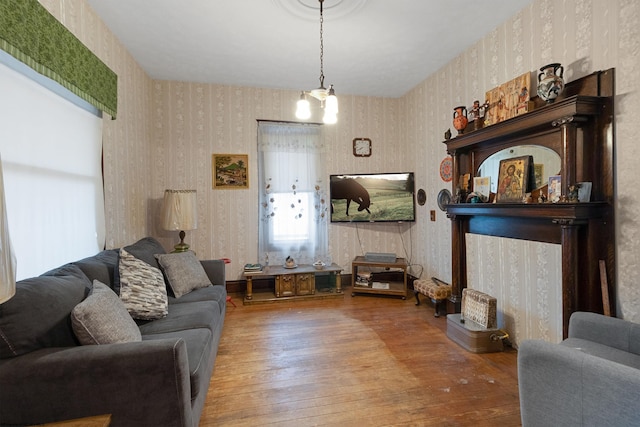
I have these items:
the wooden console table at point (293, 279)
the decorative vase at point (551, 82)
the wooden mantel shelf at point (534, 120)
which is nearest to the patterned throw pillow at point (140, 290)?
the wooden console table at point (293, 279)

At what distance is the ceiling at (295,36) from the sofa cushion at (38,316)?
226 centimetres

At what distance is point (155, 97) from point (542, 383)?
15.1 feet

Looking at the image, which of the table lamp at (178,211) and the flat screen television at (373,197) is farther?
the flat screen television at (373,197)

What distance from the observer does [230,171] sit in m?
3.98

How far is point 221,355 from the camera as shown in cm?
237

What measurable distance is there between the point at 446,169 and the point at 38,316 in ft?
12.1

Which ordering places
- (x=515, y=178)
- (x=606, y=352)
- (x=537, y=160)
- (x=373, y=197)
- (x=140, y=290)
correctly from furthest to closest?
1. (x=373, y=197)
2. (x=515, y=178)
3. (x=537, y=160)
4. (x=140, y=290)
5. (x=606, y=352)

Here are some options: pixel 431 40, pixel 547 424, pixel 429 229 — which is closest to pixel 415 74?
pixel 431 40

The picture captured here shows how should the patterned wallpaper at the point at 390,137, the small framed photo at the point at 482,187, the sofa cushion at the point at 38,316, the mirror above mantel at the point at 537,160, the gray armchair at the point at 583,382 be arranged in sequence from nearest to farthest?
1. the gray armchair at the point at 583,382
2. the sofa cushion at the point at 38,316
3. the patterned wallpaper at the point at 390,137
4. the mirror above mantel at the point at 537,160
5. the small framed photo at the point at 482,187

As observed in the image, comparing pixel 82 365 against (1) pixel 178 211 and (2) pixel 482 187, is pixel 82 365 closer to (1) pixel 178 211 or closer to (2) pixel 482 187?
(1) pixel 178 211

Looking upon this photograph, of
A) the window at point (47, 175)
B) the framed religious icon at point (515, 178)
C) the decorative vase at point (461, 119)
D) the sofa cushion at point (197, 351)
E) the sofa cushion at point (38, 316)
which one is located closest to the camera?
the sofa cushion at point (38, 316)

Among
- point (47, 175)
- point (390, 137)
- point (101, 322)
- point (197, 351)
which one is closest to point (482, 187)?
point (390, 137)

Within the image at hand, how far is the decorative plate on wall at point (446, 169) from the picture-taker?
3.41 meters

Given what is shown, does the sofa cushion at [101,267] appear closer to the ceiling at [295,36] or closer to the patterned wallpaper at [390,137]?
the patterned wallpaper at [390,137]
